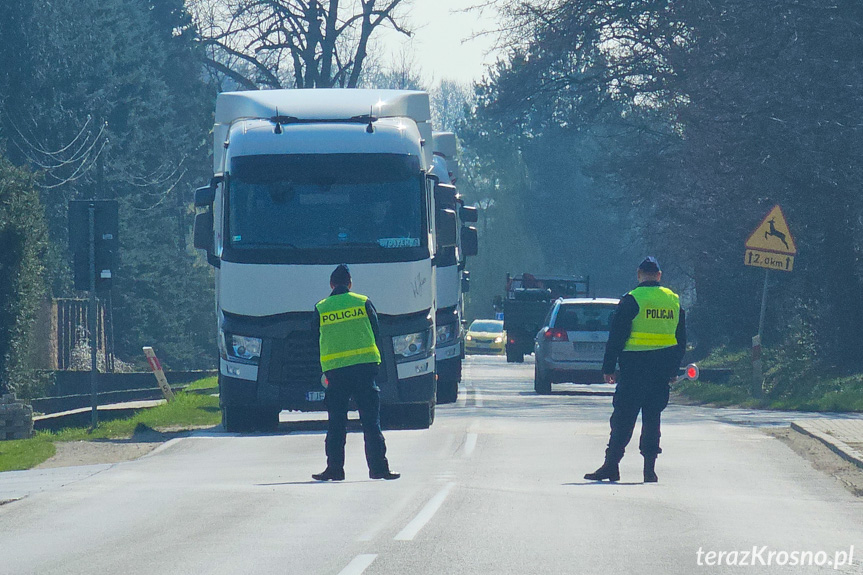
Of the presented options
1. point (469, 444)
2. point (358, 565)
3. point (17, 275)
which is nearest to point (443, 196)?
point (469, 444)

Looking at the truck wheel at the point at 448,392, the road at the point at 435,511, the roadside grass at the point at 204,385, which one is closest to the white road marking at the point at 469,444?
the road at the point at 435,511

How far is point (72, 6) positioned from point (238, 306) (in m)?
35.3

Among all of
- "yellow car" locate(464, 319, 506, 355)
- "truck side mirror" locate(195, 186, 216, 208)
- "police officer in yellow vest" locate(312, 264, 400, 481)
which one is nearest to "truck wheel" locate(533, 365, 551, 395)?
"truck side mirror" locate(195, 186, 216, 208)

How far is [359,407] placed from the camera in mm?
12453

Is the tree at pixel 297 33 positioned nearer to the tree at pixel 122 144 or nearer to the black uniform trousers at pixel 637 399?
the tree at pixel 122 144

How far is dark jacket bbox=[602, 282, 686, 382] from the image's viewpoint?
39.2ft

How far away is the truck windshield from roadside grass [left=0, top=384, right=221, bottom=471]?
3267mm

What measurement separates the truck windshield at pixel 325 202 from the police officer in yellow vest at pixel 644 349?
420cm

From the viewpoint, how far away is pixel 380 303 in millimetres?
15453

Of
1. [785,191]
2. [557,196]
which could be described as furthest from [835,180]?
[557,196]

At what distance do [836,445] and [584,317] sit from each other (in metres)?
10.5

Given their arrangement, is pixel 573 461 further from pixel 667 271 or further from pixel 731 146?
pixel 667 271

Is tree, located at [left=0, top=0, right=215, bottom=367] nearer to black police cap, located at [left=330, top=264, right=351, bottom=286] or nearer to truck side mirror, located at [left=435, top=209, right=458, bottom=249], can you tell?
truck side mirror, located at [left=435, top=209, right=458, bottom=249]

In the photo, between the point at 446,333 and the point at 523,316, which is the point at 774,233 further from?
the point at 523,316
